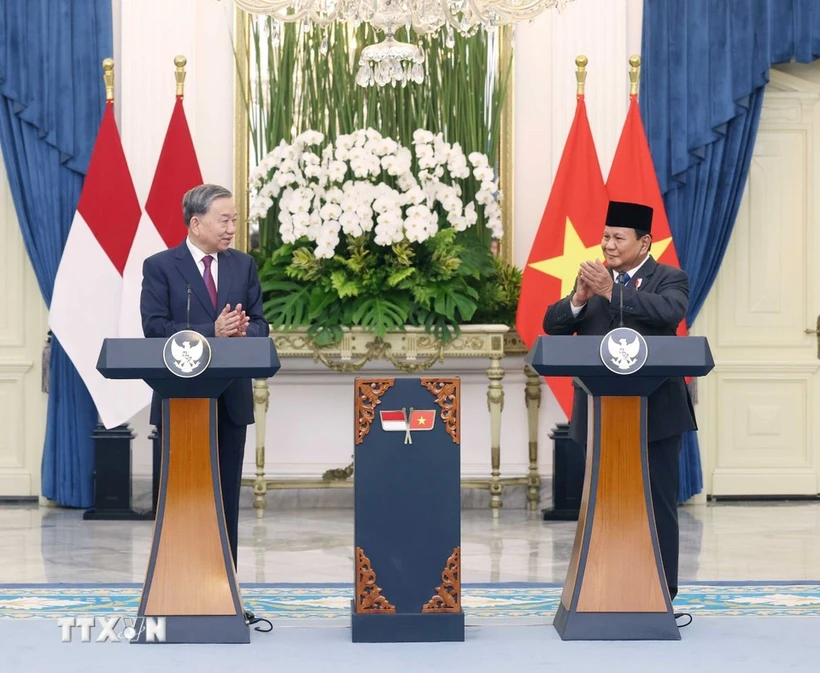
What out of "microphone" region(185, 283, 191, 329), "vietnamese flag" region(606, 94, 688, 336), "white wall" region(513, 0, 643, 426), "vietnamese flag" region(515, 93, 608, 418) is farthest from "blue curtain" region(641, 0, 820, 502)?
"microphone" region(185, 283, 191, 329)

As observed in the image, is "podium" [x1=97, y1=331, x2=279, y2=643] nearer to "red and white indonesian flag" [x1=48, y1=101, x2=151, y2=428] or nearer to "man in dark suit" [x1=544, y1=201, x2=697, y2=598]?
"man in dark suit" [x1=544, y1=201, x2=697, y2=598]

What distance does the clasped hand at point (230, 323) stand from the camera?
3928 millimetres

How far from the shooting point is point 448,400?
398 centimetres

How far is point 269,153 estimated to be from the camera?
269 inches

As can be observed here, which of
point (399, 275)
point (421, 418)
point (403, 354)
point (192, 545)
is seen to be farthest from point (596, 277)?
point (403, 354)

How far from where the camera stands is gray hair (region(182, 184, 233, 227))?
163 inches

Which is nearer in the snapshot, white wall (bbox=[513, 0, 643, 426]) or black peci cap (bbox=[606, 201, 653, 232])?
black peci cap (bbox=[606, 201, 653, 232])

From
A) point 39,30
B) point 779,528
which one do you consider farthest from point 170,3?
point 779,528

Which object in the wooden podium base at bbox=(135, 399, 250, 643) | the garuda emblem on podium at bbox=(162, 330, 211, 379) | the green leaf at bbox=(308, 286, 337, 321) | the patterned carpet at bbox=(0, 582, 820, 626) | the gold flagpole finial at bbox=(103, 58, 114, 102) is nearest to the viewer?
the garuda emblem on podium at bbox=(162, 330, 211, 379)

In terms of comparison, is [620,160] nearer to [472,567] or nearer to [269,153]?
[269,153]

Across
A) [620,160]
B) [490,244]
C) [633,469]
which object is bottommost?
[633,469]

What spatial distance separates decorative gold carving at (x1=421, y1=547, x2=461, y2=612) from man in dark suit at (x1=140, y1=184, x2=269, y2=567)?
0.71m

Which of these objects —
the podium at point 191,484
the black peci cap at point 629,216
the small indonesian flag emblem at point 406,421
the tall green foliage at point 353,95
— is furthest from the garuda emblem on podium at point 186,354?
the tall green foliage at point 353,95

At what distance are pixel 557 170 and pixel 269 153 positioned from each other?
159 cm
